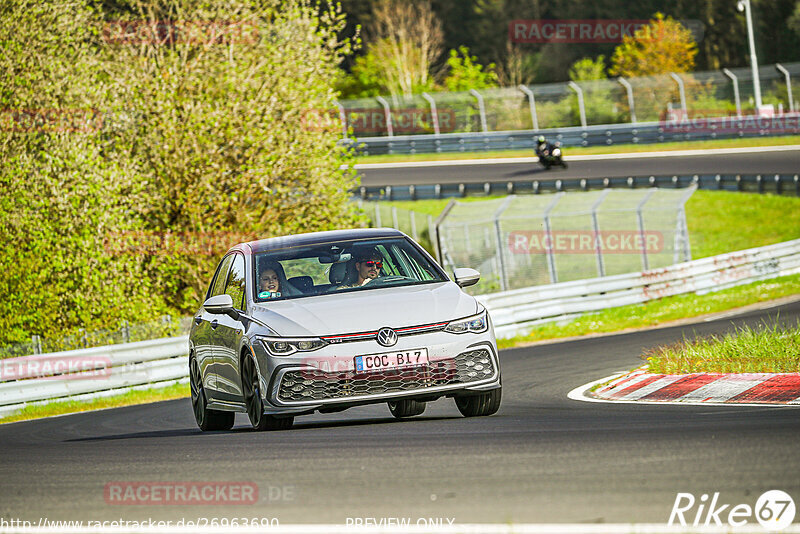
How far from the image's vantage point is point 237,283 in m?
10.6

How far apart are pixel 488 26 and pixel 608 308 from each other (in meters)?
76.3

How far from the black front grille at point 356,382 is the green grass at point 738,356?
3.62m

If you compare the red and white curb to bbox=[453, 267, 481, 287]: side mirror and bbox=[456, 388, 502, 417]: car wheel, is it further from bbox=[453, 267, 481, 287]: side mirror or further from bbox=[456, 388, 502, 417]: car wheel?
bbox=[453, 267, 481, 287]: side mirror

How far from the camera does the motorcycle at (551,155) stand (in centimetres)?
4725

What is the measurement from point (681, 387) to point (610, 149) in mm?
43672

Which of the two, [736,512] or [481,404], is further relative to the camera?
[481,404]

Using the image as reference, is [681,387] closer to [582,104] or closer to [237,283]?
[237,283]

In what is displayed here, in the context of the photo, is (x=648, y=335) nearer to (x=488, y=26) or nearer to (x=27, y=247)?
(x=27, y=247)

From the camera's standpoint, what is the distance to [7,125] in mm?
25344

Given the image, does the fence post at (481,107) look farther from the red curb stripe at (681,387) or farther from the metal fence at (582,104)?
the red curb stripe at (681,387)

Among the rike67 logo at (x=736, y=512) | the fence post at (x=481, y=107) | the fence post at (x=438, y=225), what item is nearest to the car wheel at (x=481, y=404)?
the rike67 logo at (x=736, y=512)

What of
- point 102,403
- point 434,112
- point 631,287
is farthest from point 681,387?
point 434,112

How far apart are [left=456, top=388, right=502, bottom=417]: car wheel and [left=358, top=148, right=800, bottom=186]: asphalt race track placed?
34.5m

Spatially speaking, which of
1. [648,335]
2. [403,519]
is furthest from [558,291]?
[403,519]
